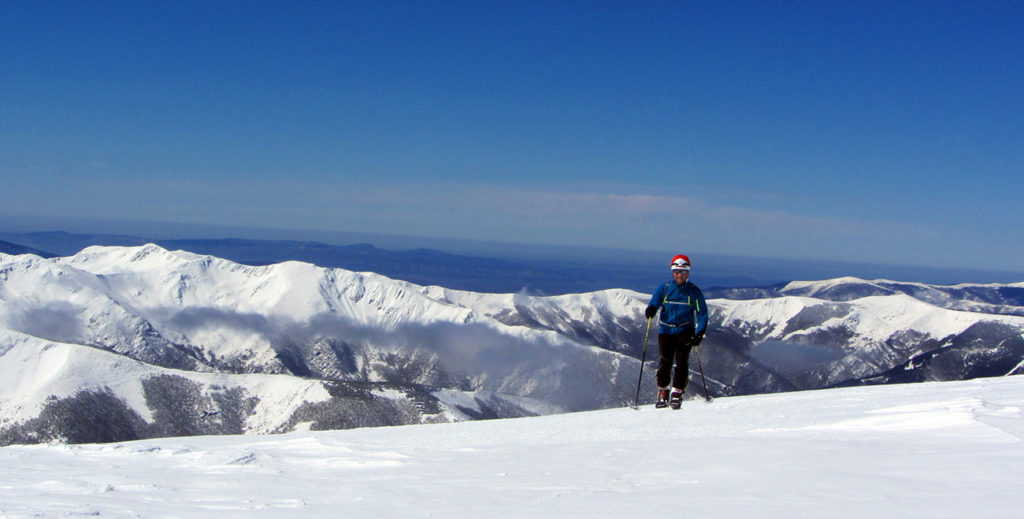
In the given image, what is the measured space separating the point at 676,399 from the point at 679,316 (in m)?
2.83

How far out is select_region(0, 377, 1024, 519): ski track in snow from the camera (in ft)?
29.0

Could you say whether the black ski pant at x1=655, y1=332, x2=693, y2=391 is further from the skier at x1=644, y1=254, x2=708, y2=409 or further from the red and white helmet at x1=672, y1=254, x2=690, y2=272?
the red and white helmet at x1=672, y1=254, x2=690, y2=272

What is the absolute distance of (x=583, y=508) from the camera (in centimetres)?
902

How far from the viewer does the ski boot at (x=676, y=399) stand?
20.6 m

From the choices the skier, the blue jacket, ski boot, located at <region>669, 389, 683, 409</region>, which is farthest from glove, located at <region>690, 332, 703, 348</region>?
ski boot, located at <region>669, 389, 683, 409</region>

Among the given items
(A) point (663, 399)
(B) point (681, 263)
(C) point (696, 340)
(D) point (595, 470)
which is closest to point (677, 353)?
(C) point (696, 340)

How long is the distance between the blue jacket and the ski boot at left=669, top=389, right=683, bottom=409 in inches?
76.8

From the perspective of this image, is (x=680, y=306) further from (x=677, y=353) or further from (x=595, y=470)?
(x=595, y=470)

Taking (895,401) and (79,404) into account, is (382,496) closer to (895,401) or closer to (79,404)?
(895,401)

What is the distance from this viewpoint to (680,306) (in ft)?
65.2

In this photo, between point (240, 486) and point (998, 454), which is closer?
point (998, 454)

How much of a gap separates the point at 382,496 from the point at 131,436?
198 meters

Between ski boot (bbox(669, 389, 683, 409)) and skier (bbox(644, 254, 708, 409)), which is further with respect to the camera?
ski boot (bbox(669, 389, 683, 409))

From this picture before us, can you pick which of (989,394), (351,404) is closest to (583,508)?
(989,394)
